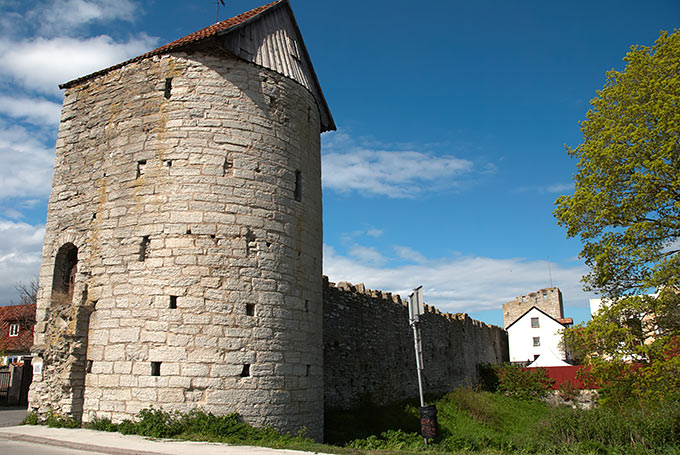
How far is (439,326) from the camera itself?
2612 centimetres

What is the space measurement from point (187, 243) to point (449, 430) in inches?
449

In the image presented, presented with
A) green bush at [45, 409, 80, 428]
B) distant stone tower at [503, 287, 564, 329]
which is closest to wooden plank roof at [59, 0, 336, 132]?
green bush at [45, 409, 80, 428]

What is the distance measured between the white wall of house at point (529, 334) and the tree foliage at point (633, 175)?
38.5 meters

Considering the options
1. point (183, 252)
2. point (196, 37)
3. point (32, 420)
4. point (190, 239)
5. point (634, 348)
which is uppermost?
point (196, 37)

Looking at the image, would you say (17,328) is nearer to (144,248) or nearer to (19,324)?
(19,324)

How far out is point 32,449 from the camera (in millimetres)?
7652

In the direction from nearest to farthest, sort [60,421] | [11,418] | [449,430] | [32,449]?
[32,449] < [60,421] < [11,418] < [449,430]

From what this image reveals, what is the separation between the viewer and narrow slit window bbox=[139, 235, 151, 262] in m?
10.3

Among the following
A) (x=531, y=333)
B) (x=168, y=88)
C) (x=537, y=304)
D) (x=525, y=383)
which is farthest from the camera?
(x=537, y=304)

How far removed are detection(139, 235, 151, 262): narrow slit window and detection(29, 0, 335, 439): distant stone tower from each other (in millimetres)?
46

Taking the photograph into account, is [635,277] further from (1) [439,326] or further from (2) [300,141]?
(1) [439,326]

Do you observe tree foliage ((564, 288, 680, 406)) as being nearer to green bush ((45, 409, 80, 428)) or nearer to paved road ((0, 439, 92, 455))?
paved road ((0, 439, 92, 455))

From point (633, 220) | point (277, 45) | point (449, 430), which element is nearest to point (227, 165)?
point (277, 45)

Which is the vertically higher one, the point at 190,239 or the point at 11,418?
the point at 190,239
